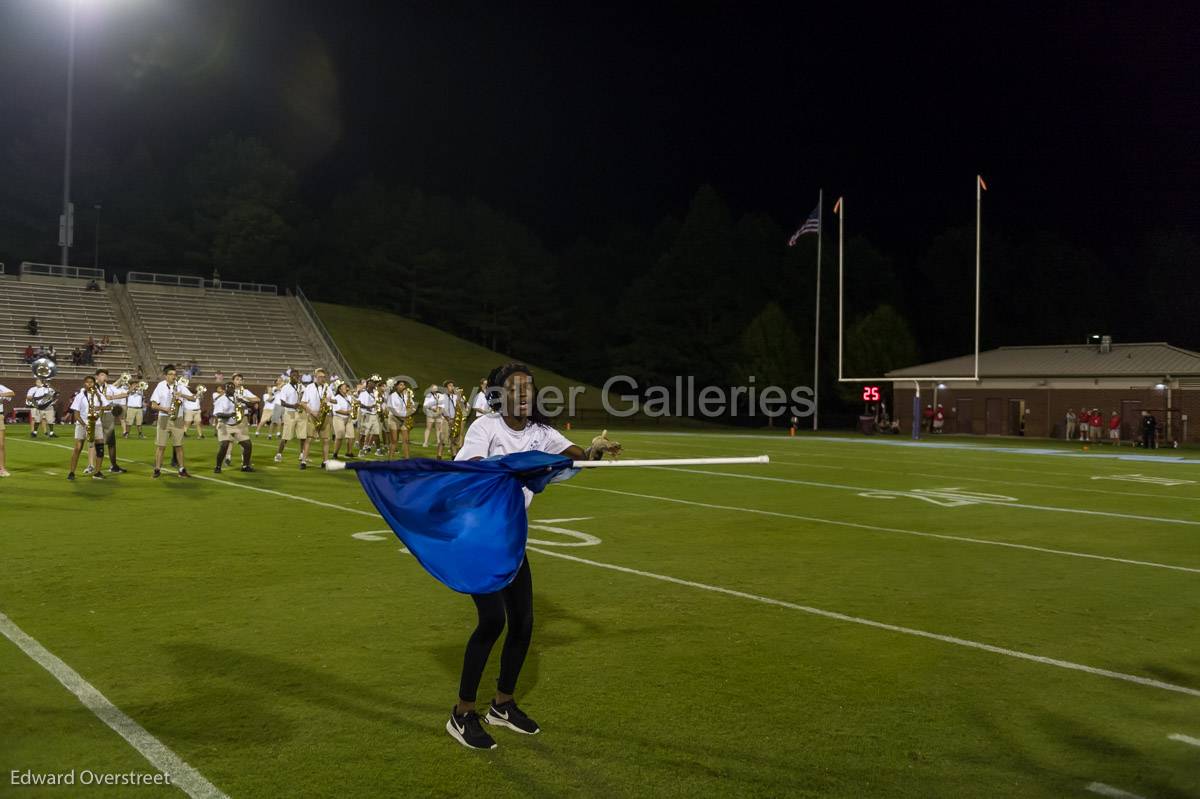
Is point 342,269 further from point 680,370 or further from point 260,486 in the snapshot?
point 260,486

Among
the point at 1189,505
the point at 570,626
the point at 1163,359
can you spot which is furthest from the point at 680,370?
the point at 570,626

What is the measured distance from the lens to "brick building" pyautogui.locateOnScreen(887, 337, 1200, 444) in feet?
126

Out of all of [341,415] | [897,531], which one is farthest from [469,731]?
[341,415]

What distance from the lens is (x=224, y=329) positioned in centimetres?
4938

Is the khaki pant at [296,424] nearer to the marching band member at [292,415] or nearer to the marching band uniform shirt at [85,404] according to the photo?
the marching band member at [292,415]

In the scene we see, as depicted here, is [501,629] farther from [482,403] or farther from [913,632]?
[482,403]

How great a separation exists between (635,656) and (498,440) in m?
1.85

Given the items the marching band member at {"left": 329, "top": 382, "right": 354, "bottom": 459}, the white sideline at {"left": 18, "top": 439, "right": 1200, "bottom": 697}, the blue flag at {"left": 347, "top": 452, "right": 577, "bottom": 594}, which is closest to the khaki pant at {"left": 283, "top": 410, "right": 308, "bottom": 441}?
the marching band member at {"left": 329, "top": 382, "right": 354, "bottom": 459}

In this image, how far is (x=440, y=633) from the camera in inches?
263

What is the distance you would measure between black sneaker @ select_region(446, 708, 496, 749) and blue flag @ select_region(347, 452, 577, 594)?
0.60m

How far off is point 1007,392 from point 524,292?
41572 millimetres

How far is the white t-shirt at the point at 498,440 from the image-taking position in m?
5.14

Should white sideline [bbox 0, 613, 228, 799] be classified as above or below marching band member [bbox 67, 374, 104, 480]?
below

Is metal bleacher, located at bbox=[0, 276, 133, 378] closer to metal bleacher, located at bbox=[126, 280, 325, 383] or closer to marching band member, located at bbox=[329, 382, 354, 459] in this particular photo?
metal bleacher, located at bbox=[126, 280, 325, 383]
